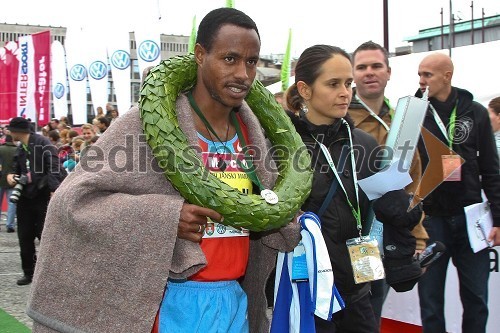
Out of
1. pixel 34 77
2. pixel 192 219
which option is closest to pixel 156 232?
pixel 192 219

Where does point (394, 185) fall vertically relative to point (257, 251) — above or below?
above

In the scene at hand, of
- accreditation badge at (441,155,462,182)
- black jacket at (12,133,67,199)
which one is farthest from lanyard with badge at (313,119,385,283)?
black jacket at (12,133,67,199)

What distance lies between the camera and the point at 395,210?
317 centimetres

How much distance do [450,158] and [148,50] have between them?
604 inches

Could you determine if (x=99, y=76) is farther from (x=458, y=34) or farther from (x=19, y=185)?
(x=458, y=34)

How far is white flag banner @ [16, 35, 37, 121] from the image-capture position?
18.2 meters

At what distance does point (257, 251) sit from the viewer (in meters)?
2.83

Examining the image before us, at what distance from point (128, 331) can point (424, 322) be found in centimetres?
312

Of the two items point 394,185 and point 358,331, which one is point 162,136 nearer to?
point 394,185

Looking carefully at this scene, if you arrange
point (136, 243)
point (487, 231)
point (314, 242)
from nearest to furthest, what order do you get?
point (136, 243) → point (314, 242) → point (487, 231)

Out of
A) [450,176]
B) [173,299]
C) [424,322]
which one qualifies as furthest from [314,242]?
[424,322]

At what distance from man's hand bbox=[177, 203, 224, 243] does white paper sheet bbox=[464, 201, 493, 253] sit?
2790 mm

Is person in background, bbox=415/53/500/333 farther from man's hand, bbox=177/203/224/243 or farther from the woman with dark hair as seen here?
man's hand, bbox=177/203/224/243

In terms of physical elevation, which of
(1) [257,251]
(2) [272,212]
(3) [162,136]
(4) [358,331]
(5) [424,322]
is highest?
(3) [162,136]
